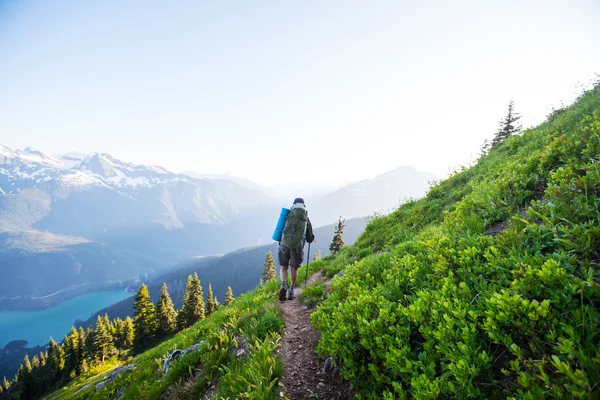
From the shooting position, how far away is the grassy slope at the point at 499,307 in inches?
88.7

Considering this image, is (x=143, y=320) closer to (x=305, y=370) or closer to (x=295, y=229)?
(x=295, y=229)

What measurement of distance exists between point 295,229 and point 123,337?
68824 mm

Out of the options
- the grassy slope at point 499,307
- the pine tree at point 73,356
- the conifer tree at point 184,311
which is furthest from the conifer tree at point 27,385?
the grassy slope at point 499,307

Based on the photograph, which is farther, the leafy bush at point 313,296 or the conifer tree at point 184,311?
the conifer tree at point 184,311

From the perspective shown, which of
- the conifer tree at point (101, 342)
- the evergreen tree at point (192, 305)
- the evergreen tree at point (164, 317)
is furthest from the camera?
the evergreen tree at point (164, 317)

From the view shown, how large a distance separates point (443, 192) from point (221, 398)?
11.9 m


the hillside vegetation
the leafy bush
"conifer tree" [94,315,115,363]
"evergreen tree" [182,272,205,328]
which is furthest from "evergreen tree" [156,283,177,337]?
the hillside vegetation

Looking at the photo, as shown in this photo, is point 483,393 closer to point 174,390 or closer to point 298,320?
point 298,320

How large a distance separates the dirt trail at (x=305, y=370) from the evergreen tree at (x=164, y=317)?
50481mm

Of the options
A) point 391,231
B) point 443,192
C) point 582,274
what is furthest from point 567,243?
point 443,192

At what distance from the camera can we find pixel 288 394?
421 centimetres

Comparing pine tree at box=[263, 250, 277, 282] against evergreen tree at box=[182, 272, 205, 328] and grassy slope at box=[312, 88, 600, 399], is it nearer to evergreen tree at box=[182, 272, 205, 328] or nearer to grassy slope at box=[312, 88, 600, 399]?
evergreen tree at box=[182, 272, 205, 328]

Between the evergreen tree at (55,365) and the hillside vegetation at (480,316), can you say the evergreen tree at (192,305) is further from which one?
the hillside vegetation at (480,316)

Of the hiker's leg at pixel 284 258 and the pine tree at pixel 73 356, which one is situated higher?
the hiker's leg at pixel 284 258
